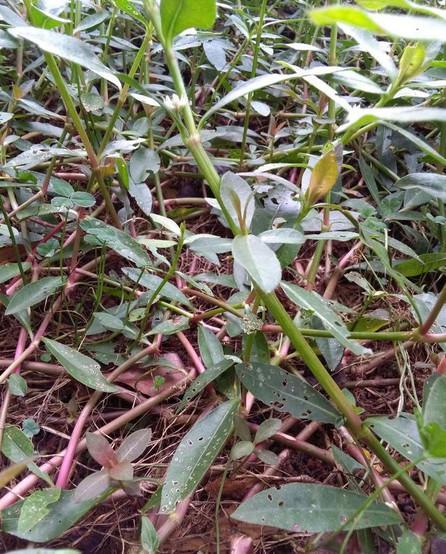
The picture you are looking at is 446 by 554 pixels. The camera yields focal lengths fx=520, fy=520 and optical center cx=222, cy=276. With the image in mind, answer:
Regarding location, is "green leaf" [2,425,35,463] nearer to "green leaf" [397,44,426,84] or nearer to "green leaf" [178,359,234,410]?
"green leaf" [178,359,234,410]

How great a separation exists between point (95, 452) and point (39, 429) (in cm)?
18

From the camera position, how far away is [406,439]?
0.60m

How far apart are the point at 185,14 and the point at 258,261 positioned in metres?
0.30

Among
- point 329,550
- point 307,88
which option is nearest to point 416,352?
point 329,550

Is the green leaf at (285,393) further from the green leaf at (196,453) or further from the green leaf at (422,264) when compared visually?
the green leaf at (422,264)

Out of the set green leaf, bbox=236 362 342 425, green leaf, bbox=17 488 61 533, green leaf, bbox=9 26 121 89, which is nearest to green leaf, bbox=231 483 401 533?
green leaf, bbox=236 362 342 425

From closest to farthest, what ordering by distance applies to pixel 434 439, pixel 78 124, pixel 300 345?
pixel 434 439 → pixel 300 345 → pixel 78 124

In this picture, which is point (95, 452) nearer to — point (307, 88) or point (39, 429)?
point (39, 429)

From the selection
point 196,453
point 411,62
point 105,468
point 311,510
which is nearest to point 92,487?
point 105,468

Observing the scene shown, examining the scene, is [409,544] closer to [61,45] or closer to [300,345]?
[300,345]

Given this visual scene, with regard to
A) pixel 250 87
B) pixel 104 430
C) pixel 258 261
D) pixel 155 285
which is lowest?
pixel 104 430

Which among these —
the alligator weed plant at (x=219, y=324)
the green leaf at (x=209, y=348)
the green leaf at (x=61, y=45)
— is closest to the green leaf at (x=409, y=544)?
the alligator weed plant at (x=219, y=324)

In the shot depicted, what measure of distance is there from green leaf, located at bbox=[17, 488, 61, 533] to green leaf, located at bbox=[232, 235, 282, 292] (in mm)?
357

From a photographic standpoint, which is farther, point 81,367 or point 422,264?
point 422,264
